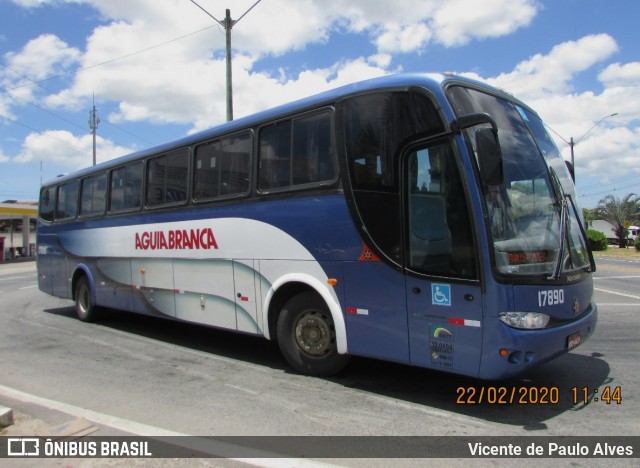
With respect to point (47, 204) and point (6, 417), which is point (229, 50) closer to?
point (47, 204)

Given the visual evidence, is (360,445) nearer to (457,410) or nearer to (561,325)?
(457,410)

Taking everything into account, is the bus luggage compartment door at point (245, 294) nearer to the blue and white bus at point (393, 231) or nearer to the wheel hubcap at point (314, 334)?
the blue and white bus at point (393, 231)

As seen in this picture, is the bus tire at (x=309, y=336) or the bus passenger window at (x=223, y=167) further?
the bus passenger window at (x=223, y=167)

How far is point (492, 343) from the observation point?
434cm

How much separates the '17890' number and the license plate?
38 centimetres

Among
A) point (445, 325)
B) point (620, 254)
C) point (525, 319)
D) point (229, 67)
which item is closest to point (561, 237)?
point (525, 319)

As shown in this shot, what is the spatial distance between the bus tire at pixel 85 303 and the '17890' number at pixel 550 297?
9049 mm

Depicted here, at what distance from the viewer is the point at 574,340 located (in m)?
4.88

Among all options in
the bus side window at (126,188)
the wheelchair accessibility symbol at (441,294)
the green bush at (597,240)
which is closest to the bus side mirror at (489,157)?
the wheelchair accessibility symbol at (441,294)

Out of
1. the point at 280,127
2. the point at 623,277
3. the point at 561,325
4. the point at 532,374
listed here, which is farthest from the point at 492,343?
the point at 623,277

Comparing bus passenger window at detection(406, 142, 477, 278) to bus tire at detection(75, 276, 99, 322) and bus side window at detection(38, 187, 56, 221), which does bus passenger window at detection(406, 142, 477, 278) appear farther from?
bus side window at detection(38, 187, 56, 221)

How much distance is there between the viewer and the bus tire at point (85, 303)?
10.8m

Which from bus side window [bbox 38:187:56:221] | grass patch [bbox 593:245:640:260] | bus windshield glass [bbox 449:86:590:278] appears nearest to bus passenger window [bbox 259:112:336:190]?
bus windshield glass [bbox 449:86:590:278]

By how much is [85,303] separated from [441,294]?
8946 mm
